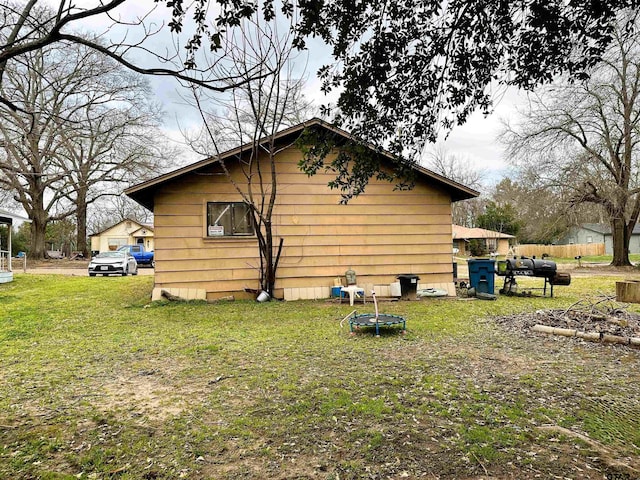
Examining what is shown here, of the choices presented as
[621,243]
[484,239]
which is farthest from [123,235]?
[621,243]

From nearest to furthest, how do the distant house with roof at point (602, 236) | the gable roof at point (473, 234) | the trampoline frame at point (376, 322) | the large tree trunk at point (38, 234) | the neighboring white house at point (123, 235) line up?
the trampoline frame at point (376, 322), the large tree trunk at point (38, 234), the gable roof at point (473, 234), the distant house with roof at point (602, 236), the neighboring white house at point (123, 235)

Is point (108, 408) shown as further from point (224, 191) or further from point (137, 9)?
point (224, 191)

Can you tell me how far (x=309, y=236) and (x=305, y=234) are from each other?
0.11 m

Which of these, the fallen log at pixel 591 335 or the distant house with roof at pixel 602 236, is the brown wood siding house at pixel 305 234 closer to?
the fallen log at pixel 591 335

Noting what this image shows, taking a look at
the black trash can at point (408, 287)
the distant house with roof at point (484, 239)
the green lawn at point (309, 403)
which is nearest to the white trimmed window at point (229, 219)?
the green lawn at point (309, 403)

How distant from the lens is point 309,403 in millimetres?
3438

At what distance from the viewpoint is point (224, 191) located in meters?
9.40

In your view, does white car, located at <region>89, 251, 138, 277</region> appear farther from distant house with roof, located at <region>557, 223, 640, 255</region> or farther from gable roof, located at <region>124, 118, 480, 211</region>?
distant house with roof, located at <region>557, 223, 640, 255</region>

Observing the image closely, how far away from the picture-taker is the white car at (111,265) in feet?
58.7

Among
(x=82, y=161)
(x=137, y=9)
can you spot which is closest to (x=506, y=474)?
(x=137, y=9)

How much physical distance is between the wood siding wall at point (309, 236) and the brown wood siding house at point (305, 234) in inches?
0.9

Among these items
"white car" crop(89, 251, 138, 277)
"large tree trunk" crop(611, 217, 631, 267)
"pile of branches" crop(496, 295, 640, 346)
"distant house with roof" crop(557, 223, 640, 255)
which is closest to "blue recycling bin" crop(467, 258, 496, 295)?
"pile of branches" crop(496, 295, 640, 346)

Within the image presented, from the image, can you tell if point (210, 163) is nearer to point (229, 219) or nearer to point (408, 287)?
point (229, 219)

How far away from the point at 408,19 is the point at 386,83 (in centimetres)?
72
